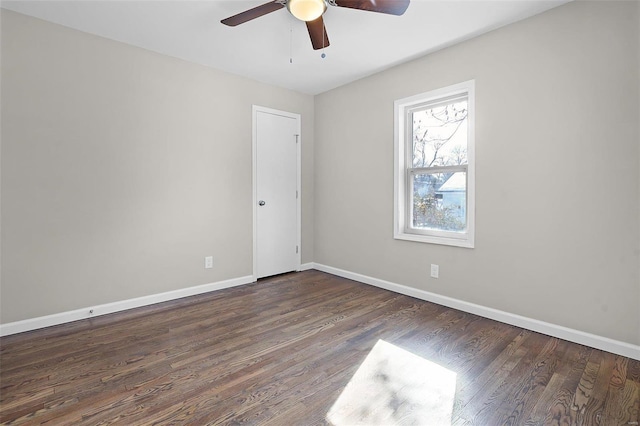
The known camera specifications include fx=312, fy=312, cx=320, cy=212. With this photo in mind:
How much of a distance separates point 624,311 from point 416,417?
1.76m

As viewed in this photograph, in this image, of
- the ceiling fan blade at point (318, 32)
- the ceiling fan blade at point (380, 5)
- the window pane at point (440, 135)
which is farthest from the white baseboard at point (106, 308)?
the ceiling fan blade at point (380, 5)

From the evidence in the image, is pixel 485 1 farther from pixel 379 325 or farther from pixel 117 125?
pixel 117 125

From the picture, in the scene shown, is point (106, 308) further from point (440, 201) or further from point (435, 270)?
point (440, 201)

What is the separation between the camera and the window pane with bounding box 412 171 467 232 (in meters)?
3.10

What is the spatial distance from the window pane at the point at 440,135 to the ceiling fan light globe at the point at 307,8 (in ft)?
5.73

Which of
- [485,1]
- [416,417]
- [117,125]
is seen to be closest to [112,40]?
[117,125]

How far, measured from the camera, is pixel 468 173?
116 inches

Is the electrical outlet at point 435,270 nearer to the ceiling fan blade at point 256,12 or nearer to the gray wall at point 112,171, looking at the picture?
the gray wall at point 112,171

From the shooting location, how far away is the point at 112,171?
2973 mm

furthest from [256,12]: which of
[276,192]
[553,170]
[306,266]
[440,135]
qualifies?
[306,266]

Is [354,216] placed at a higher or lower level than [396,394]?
higher

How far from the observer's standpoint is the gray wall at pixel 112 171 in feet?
8.37

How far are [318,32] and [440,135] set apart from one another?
1.68m

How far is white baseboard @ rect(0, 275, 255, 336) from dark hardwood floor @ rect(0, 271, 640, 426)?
0.08m
